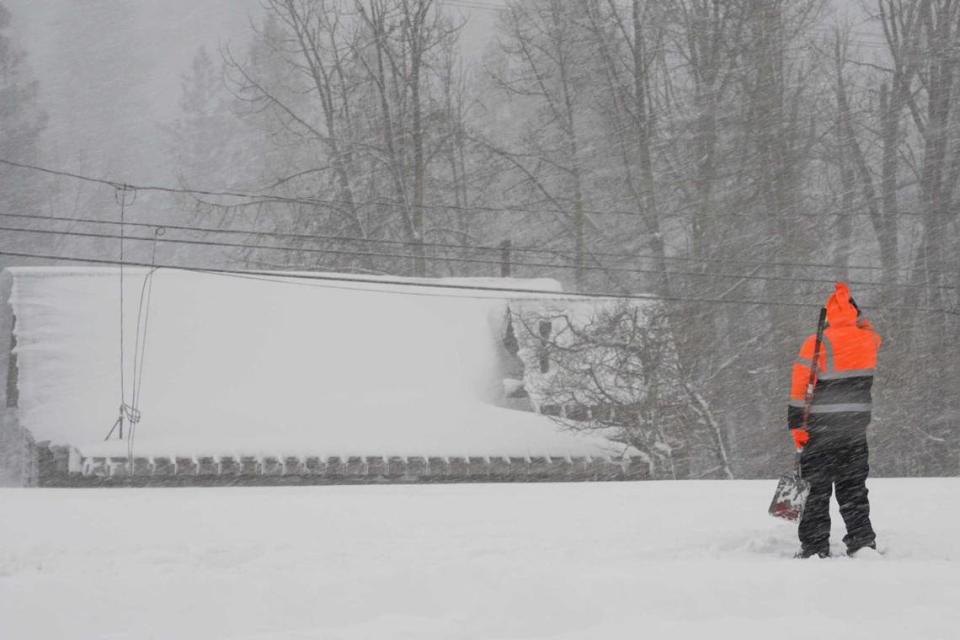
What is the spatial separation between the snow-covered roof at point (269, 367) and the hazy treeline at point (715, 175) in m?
4.72

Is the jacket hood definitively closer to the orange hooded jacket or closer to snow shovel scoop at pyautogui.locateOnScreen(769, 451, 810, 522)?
the orange hooded jacket

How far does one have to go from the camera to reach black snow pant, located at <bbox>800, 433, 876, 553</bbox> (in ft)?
22.0

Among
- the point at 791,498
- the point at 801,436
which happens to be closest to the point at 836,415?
the point at 801,436

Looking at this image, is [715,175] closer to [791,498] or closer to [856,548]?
[791,498]

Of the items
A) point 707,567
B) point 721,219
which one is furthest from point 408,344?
point 707,567

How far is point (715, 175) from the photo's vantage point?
103ft

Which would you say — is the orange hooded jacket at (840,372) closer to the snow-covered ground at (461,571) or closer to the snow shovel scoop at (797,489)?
the snow shovel scoop at (797,489)

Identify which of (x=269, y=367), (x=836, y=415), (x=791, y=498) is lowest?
(x=791, y=498)

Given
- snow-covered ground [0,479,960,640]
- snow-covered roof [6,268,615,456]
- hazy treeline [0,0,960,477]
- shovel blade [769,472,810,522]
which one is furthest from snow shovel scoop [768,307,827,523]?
hazy treeline [0,0,960,477]

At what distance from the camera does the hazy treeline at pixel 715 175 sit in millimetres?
28344

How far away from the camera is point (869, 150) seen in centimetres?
3375

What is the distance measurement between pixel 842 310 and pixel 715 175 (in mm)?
25274

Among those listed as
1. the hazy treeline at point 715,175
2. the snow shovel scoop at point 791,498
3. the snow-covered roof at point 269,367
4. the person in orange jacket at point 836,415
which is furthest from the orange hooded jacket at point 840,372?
the hazy treeline at point 715,175

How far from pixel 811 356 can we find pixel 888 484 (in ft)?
13.2
